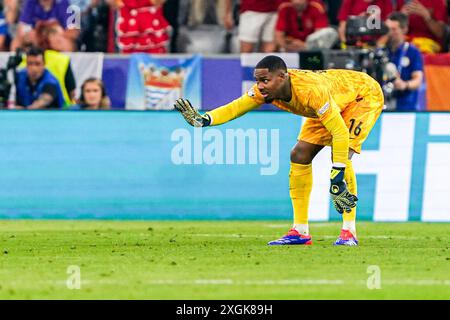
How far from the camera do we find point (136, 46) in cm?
2141

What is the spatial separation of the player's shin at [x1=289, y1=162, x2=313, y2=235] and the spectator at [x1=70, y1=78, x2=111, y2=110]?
6451 mm

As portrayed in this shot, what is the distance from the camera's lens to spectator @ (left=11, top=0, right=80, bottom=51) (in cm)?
2153

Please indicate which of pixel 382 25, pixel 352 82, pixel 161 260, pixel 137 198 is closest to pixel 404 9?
pixel 382 25

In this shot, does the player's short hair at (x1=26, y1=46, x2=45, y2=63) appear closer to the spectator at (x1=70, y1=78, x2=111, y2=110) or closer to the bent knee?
the spectator at (x1=70, y1=78, x2=111, y2=110)

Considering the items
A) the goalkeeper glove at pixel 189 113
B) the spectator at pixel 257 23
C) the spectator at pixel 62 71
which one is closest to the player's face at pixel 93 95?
the spectator at pixel 62 71

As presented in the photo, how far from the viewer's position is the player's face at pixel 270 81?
41.6 feet

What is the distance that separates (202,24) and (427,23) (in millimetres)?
3915


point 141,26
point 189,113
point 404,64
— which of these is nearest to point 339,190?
point 189,113

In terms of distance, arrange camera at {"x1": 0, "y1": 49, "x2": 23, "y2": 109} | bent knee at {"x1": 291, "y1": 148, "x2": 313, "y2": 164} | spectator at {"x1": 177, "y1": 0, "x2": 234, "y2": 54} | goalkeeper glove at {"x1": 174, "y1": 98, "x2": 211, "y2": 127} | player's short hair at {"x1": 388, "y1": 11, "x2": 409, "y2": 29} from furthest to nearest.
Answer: spectator at {"x1": 177, "y1": 0, "x2": 234, "y2": 54}, camera at {"x1": 0, "y1": 49, "x2": 23, "y2": 109}, player's short hair at {"x1": 388, "y1": 11, "x2": 409, "y2": 29}, bent knee at {"x1": 291, "y1": 148, "x2": 313, "y2": 164}, goalkeeper glove at {"x1": 174, "y1": 98, "x2": 211, "y2": 127}

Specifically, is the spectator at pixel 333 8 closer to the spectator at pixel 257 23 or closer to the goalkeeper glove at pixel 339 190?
the spectator at pixel 257 23

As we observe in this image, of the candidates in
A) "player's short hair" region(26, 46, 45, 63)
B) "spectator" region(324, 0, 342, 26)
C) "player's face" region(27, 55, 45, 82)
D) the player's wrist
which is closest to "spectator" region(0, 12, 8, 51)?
"player's short hair" region(26, 46, 45, 63)

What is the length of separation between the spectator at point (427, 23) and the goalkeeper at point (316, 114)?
7952mm

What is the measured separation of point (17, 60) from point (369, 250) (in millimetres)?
8856

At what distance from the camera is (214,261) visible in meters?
12.1
